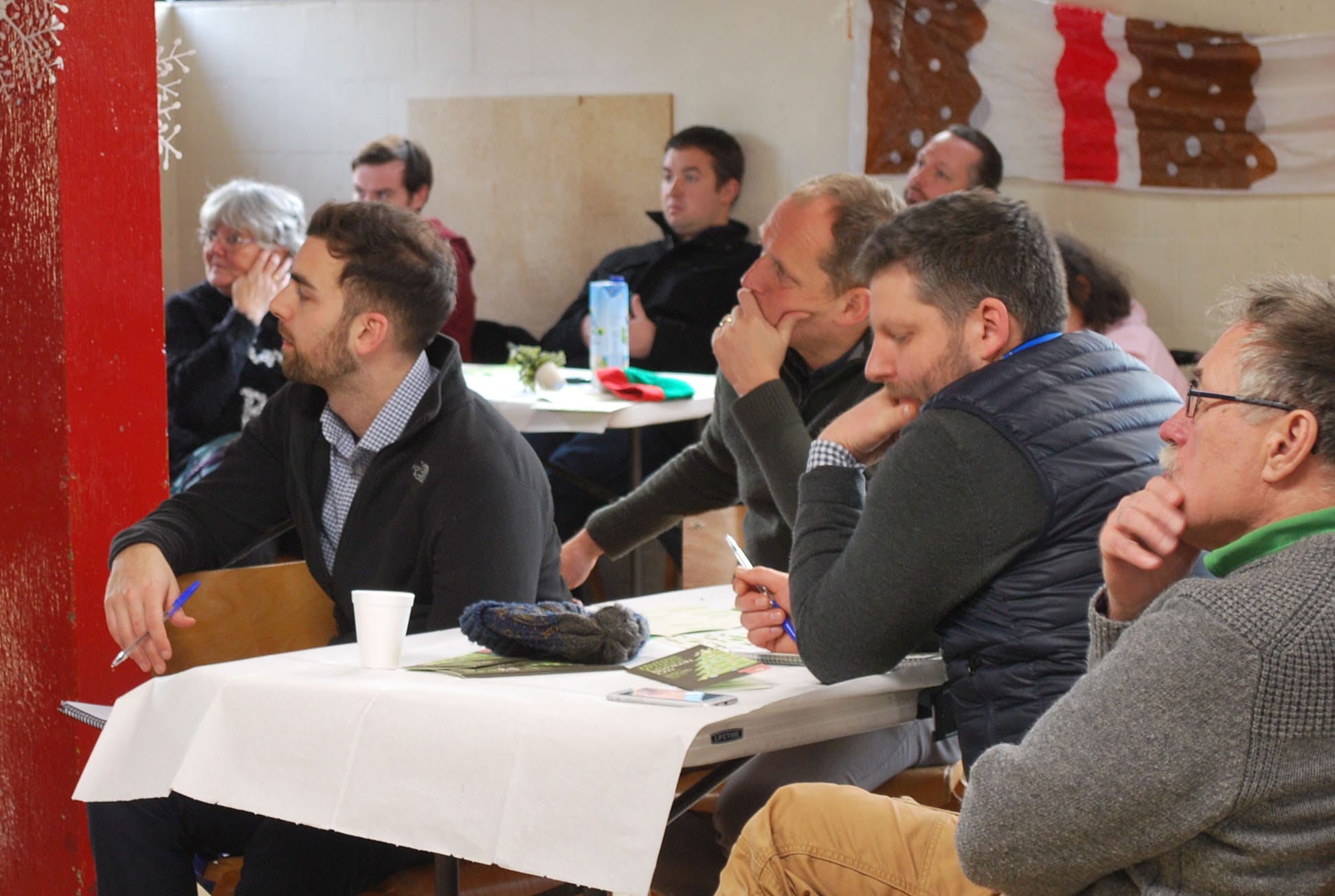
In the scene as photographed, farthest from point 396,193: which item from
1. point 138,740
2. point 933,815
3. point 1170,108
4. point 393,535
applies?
point 933,815

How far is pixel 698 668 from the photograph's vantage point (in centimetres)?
168

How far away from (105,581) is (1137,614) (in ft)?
5.31

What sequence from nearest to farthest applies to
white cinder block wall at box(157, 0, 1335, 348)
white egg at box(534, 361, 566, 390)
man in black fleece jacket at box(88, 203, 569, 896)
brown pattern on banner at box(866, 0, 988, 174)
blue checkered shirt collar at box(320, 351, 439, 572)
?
man in black fleece jacket at box(88, 203, 569, 896) < blue checkered shirt collar at box(320, 351, 439, 572) < white egg at box(534, 361, 566, 390) < white cinder block wall at box(157, 0, 1335, 348) < brown pattern on banner at box(866, 0, 988, 174)

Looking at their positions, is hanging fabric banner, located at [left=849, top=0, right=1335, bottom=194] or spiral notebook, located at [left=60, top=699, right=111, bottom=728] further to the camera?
hanging fabric banner, located at [left=849, top=0, right=1335, bottom=194]

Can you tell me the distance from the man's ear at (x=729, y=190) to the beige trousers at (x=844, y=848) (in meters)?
3.82

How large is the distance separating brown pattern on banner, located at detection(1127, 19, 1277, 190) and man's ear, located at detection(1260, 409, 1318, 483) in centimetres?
368

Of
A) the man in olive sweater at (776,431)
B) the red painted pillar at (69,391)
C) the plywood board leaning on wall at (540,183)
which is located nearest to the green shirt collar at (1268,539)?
the man in olive sweater at (776,431)

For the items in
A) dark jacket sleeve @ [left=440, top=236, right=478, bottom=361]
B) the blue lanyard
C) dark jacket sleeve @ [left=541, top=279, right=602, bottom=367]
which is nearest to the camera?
the blue lanyard

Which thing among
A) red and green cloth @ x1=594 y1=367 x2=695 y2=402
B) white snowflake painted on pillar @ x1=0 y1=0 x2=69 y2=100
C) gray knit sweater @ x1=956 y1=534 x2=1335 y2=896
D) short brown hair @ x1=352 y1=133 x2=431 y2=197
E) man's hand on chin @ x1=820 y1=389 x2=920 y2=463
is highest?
white snowflake painted on pillar @ x1=0 y1=0 x2=69 y2=100

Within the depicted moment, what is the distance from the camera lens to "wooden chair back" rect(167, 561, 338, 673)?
1.97 m

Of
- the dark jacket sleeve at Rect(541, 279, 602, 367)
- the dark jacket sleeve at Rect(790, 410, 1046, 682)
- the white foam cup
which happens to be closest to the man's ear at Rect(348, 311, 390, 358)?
the white foam cup

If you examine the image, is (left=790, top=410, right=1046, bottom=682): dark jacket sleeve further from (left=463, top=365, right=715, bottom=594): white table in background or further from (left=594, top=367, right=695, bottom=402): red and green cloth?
(left=594, top=367, right=695, bottom=402): red and green cloth

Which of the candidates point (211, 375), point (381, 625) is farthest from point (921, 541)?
point (211, 375)

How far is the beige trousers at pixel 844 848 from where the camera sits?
4.61ft
